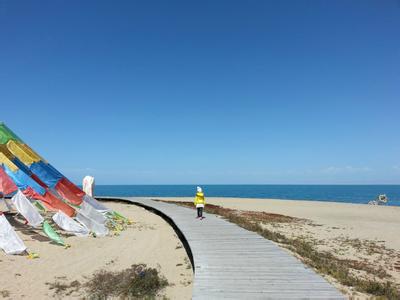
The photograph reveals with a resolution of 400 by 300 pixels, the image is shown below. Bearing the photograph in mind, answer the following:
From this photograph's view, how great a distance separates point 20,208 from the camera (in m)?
14.3

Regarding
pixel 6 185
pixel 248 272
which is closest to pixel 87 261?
pixel 6 185

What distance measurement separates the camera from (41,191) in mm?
16641

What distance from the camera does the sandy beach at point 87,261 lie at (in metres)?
9.17

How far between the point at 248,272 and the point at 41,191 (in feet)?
39.1

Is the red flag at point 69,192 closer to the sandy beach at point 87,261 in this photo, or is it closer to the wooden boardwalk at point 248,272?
the sandy beach at point 87,261

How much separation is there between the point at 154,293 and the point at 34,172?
11835 mm

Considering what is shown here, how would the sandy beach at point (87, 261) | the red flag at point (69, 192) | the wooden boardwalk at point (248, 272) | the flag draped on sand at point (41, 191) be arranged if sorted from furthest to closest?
the red flag at point (69, 192), the flag draped on sand at point (41, 191), the sandy beach at point (87, 261), the wooden boardwalk at point (248, 272)

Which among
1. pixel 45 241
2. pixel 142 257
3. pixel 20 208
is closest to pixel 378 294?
pixel 142 257

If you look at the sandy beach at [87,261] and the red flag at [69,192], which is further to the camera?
the red flag at [69,192]

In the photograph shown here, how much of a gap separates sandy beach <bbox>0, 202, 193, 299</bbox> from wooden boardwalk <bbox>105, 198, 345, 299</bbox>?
0.86m

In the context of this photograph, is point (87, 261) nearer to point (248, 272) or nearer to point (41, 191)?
point (248, 272)

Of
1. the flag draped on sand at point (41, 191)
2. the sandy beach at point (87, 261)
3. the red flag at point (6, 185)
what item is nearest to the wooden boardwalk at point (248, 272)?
the sandy beach at point (87, 261)

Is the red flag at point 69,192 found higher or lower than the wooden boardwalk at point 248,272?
higher

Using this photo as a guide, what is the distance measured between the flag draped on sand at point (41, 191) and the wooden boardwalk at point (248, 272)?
5559 millimetres
